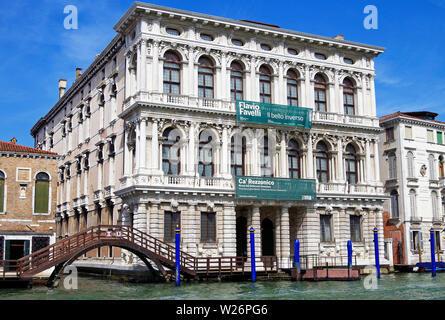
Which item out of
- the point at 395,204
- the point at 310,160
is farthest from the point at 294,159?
the point at 395,204

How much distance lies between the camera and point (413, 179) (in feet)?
148

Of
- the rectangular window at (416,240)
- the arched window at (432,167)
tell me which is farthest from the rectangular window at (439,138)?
the rectangular window at (416,240)

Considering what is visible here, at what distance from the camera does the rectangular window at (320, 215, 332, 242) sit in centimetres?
3666

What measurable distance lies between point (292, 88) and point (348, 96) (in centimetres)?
451

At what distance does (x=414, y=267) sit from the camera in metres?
39.2

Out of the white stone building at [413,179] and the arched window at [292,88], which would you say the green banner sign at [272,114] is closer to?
the arched window at [292,88]

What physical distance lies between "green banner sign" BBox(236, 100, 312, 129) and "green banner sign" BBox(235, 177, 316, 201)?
359cm

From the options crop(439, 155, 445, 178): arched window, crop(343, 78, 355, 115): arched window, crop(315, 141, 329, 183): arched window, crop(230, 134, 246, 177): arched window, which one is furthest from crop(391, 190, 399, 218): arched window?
crop(230, 134, 246, 177): arched window

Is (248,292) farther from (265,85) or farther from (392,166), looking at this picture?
(392,166)

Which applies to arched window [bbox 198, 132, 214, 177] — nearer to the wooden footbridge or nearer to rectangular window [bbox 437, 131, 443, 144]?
the wooden footbridge

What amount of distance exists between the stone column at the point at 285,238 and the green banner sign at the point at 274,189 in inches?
43.8
